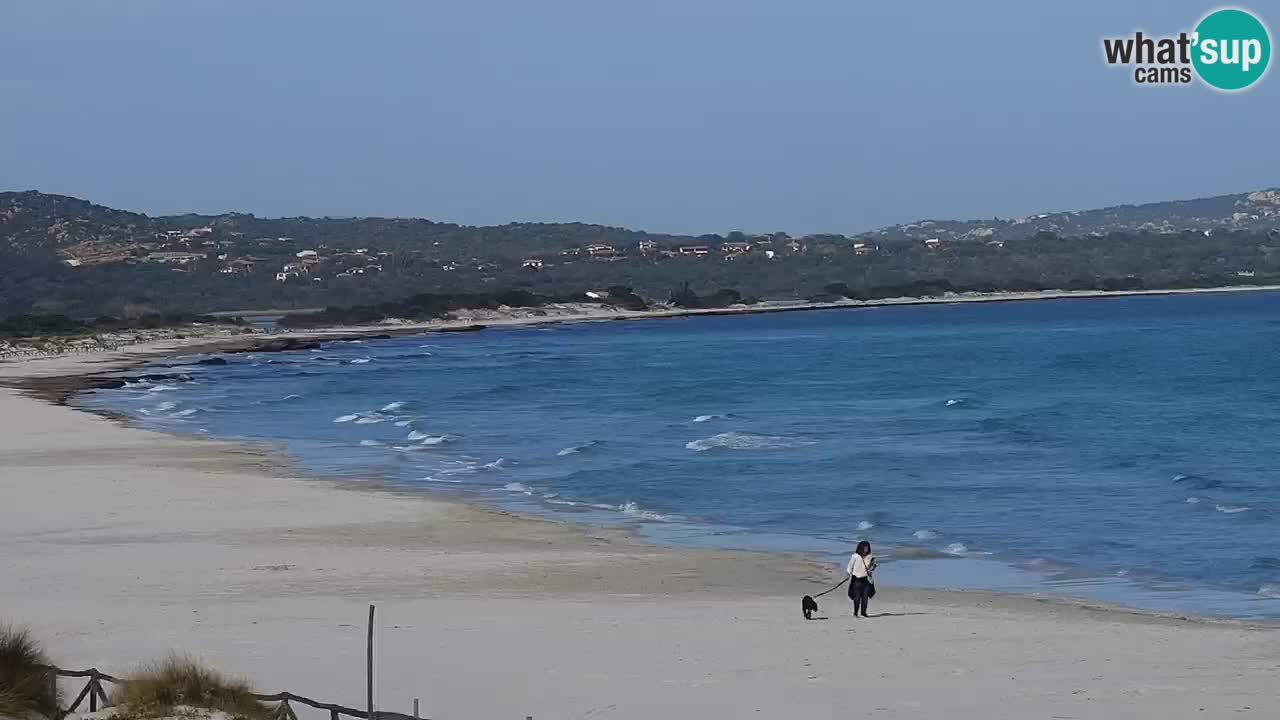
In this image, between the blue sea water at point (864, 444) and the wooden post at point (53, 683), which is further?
the blue sea water at point (864, 444)

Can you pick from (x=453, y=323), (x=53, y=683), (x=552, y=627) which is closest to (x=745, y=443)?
(x=552, y=627)

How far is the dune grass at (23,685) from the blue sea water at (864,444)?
11598mm

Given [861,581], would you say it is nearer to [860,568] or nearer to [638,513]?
[860,568]

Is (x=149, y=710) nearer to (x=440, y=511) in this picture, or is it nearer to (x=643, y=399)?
(x=440, y=511)

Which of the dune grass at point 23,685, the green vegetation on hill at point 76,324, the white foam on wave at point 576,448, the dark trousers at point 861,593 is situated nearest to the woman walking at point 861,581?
the dark trousers at point 861,593

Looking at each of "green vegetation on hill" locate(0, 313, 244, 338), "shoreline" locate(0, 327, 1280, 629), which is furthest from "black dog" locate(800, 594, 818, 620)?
"green vegetation on hill" locate(0, 313, 244, 338)

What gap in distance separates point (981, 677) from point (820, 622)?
3.13 metres

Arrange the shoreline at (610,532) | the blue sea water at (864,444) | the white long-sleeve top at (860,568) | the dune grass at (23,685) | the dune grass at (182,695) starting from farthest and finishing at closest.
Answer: the blue sea water at (864,444) → the shoreline at (610,532) → the white long-sleeve top at (860,568) → the dune grass at (23,685) → the dune grass at (182,695)

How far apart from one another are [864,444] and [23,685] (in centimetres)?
2905

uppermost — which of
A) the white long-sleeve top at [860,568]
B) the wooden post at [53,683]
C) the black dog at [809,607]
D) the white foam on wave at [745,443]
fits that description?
the wooden post at [53,683]

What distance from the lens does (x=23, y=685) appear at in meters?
11.9

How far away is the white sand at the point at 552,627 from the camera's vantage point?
45.6 ft

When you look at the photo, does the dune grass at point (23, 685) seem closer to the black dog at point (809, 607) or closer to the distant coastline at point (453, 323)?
the black dog at point (809, 607)

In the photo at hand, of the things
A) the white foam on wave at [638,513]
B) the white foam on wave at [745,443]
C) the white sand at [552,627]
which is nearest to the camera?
the white sand at [552,627]
